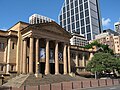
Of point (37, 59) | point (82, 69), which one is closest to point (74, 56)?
point (82, 69)

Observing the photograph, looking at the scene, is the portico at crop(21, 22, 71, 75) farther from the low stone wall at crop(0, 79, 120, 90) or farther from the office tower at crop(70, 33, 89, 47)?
the office tower at crop(70, 33, 89, 47)

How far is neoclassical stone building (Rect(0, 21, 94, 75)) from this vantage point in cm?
4862

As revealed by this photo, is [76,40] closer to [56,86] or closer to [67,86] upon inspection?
[67,86]

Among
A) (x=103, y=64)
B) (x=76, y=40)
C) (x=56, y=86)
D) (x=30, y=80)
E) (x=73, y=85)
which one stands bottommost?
(x=73, y=85)

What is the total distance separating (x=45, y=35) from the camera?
169 ft

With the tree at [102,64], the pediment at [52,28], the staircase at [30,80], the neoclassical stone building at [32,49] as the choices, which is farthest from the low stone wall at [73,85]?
the pediment at [52,28]

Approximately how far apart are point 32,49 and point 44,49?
5.49 meters

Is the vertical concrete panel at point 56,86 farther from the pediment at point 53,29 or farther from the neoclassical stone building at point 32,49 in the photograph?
the pediment at point 53,29

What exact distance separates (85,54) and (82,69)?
739 centimetres

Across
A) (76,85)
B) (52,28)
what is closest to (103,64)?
(52,28)

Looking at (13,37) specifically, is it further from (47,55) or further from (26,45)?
(47,55)

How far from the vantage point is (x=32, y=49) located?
47.8m

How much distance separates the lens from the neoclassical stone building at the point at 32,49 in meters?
48.6

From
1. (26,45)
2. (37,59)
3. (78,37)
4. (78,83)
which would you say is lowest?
(78,83)
